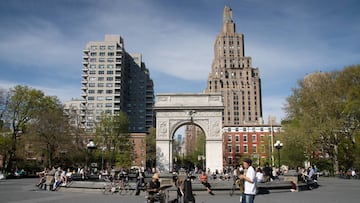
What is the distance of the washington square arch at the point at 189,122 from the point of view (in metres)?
37.3

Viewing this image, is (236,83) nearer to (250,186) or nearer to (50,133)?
(50,133)

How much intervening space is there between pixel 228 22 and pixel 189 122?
79135 mm

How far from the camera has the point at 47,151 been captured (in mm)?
39375

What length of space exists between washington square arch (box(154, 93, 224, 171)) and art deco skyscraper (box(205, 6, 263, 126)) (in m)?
61.2

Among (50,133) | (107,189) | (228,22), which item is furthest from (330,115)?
(228,22)

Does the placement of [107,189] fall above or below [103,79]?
below

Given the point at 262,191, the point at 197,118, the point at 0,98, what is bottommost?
the point at 262,191

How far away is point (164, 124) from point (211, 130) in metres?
5.88

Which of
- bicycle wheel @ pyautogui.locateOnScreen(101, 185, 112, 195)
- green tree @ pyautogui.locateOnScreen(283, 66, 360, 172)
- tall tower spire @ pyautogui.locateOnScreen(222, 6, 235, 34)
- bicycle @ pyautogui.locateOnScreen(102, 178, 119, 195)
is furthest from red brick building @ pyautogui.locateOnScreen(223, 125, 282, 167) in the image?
bicycle wheel @ pyautogui.locateOnScreen(101, 185, 112, 195)

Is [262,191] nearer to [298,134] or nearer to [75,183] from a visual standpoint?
[75,183]

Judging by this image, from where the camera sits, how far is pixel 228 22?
10950 cm

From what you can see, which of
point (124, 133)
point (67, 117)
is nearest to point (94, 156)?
point (124, 133)

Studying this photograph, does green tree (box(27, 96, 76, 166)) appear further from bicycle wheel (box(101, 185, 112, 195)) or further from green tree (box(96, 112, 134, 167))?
bicycle wheel (box(101, 185, 112, 195))

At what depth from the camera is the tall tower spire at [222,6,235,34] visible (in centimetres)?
10881
